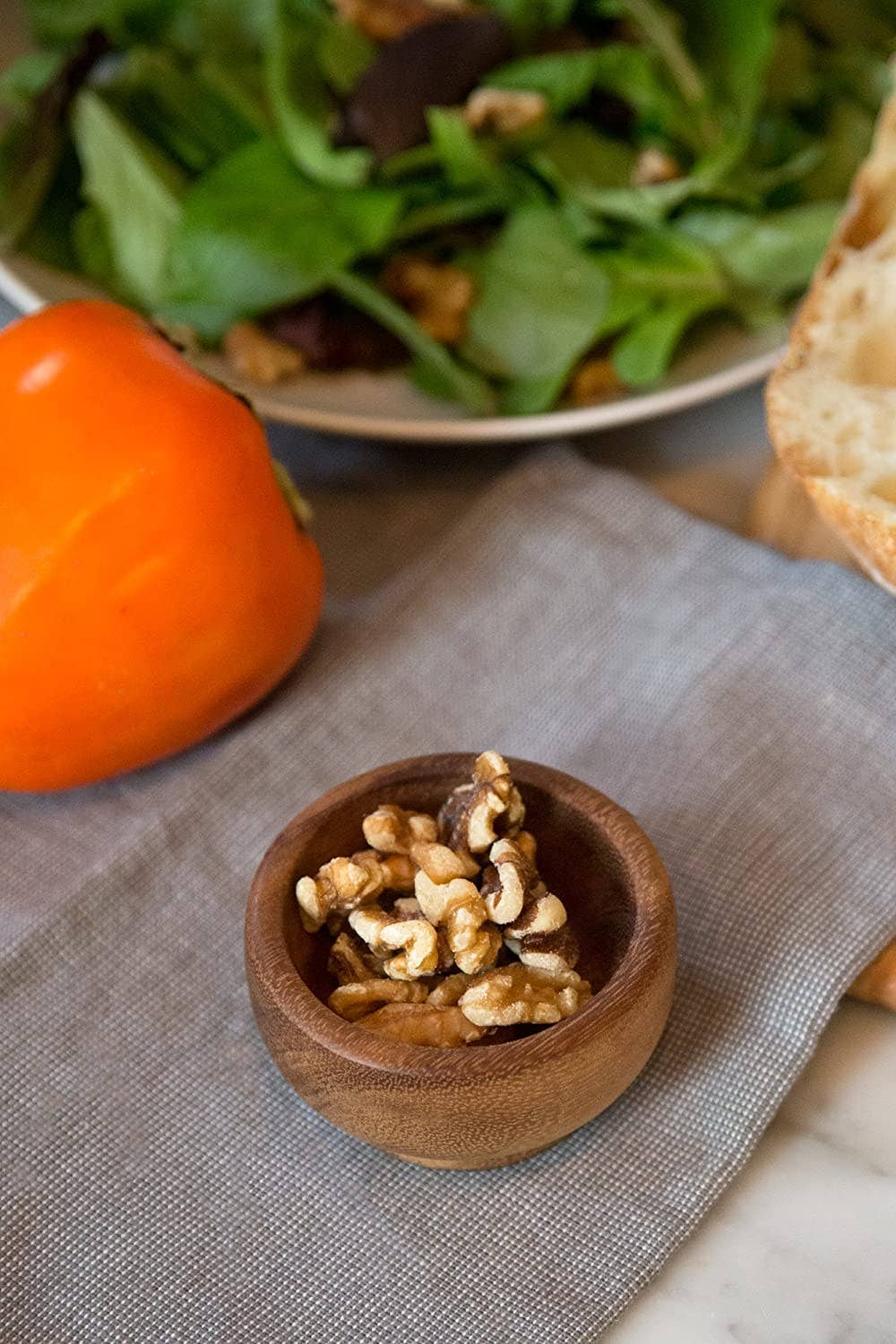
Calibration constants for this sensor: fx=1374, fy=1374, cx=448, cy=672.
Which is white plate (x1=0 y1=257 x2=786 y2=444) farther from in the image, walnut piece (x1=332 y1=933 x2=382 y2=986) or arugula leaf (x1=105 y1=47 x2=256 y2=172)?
walnut piece (x1=332 y1=933 x2=382 y2=986)

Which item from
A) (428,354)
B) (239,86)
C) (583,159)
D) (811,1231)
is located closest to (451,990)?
(811,1231)

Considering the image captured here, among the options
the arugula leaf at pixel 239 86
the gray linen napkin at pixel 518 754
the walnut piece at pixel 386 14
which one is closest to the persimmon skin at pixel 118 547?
the gray linen napkin at pixel 518 754

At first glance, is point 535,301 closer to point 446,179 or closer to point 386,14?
point 446,179

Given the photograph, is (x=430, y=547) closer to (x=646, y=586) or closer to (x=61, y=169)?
(x=646, y=586)

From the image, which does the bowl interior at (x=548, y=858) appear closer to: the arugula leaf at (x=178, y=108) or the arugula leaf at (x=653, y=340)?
the arugula leaf at (x=653, y=340)

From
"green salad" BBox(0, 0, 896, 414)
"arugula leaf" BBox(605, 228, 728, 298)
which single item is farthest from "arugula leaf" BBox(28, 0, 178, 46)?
"arugula leaf" BBox(605, 228, 728, 298)

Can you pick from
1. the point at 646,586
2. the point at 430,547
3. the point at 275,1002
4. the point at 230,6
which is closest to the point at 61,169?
the point at 230,6
